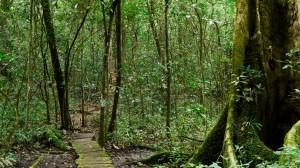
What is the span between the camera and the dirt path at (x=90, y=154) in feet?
33.8

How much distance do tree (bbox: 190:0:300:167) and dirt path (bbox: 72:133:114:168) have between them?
3.56 meters

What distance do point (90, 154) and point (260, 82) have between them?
20.0ft

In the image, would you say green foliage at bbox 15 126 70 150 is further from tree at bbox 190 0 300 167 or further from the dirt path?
tree at bbox 190 0 300 167

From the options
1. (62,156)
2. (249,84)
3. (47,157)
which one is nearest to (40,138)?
(62,156)

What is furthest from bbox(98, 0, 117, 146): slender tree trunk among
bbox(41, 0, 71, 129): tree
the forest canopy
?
bbox(41, 0, 71, 129): tree

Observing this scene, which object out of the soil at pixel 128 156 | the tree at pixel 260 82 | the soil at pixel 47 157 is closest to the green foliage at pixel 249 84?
the tree at pixel 260 82

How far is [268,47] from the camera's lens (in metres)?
7.29

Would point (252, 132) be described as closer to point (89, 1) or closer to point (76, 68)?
point (89, 1)

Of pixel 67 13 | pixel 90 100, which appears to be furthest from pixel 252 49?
pixel 90 100

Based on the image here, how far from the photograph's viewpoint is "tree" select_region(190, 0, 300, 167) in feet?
22.6

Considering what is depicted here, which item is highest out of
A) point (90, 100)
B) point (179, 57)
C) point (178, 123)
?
point (179, 57)

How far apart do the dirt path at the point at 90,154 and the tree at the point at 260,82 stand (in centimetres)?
356

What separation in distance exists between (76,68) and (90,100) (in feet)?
14.9

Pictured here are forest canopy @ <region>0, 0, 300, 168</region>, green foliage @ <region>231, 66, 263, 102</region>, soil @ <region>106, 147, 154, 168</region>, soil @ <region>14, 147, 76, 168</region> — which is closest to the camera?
green foliage @ <region>231, 66, 263, 102</region>
